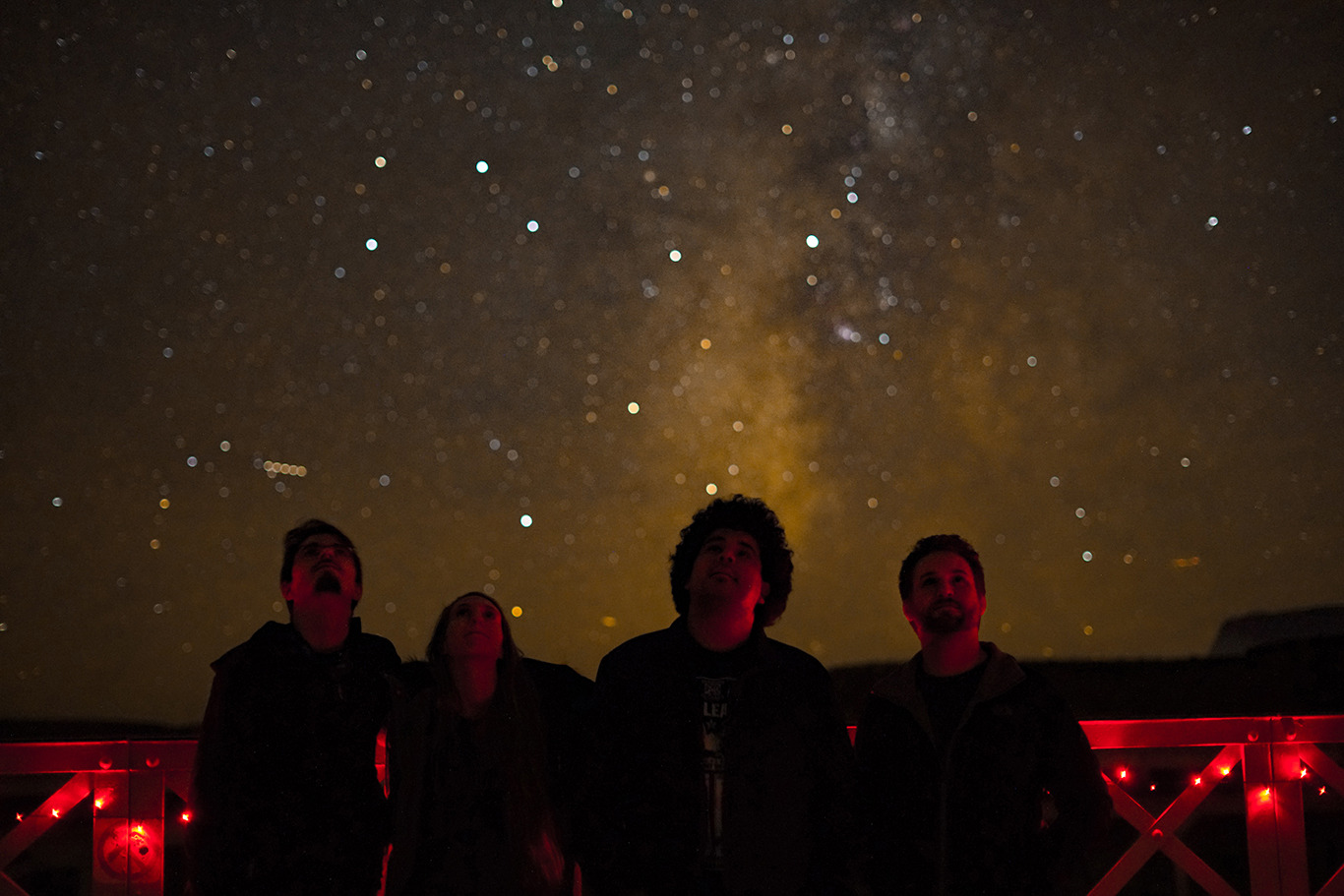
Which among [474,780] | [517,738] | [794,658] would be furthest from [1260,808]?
[474,780]

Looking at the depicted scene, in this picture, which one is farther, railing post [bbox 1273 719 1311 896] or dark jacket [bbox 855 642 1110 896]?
railing post [bbox 1273 719 1311 896]

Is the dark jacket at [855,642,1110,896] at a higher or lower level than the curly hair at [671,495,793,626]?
lower

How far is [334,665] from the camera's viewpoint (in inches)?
124

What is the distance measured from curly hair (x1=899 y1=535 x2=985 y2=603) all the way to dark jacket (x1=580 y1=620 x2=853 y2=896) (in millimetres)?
537

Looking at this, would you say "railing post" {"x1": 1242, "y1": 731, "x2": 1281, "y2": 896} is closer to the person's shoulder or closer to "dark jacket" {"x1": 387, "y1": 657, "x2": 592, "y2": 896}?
the person's shoulder

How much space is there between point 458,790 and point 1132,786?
215cm

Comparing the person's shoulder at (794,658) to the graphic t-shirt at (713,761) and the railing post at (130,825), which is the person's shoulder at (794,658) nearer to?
the graphic t-shirt at (713,761)

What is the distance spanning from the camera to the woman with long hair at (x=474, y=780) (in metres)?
2.91

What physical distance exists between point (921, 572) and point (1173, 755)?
5.66 ft

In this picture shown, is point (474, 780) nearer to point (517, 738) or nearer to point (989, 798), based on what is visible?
point (517, 738)

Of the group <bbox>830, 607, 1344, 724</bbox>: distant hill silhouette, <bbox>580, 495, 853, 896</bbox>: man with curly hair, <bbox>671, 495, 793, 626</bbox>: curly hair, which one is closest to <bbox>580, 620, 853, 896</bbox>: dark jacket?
<bbox>580, 495, 853, 896</bbox>: man with curly hair

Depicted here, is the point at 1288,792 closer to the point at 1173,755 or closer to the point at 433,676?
the point at 1173,755

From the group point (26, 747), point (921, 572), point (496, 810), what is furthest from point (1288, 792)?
point (26, 747)

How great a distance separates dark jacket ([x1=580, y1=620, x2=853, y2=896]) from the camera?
2760 mm
